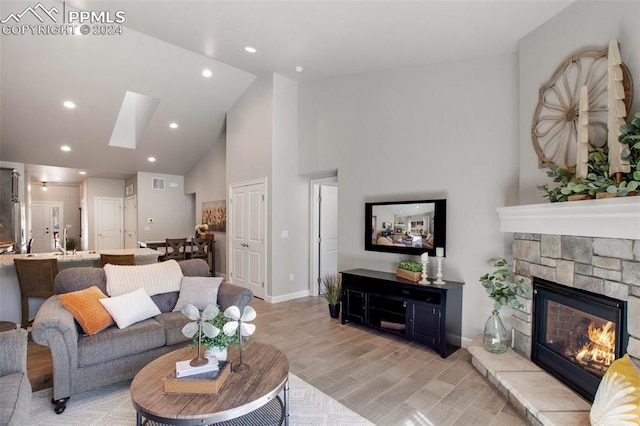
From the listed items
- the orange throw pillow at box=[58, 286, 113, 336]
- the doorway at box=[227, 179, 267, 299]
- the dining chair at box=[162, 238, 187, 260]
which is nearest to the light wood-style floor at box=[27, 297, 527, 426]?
the orange throw pillow at box=[58, 286, 113, 336]

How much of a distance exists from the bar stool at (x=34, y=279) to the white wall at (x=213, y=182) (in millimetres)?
3665

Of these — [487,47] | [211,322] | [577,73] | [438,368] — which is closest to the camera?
[211,322]

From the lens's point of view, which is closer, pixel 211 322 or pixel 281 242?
pixel 211 322

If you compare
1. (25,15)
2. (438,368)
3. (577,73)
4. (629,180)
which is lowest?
(438,368)

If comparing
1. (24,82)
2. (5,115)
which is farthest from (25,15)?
(5,115)

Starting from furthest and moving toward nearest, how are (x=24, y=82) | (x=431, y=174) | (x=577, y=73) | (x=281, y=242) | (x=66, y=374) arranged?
(x=281, y=242)
(x=24, y=82)
(x=431, y=174)
(x=577, y=73)
(x=66, y=374)

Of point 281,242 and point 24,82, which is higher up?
point 24,82

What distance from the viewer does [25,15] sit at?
390 cm

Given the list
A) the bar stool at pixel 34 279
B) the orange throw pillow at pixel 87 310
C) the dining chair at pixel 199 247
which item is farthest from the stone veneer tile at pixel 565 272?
the dining chair at pixel 199 247

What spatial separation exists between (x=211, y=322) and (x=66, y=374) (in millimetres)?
1304

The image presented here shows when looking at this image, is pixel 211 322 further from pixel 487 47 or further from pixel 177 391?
pixel 487 47

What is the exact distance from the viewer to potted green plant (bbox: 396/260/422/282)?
362cm

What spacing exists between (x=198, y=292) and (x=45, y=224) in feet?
36.8

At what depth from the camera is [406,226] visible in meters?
3.96
